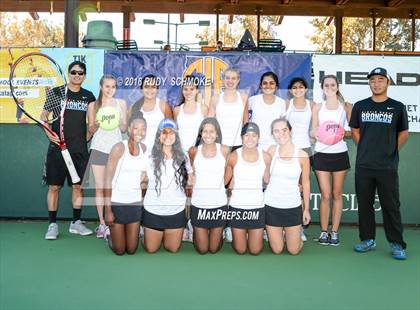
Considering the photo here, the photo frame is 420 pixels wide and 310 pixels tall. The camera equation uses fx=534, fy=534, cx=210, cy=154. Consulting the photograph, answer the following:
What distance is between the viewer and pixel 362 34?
15.8 m

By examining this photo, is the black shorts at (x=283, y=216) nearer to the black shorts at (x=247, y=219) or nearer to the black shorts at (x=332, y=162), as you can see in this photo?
the black shorts at (x=247, y=219)

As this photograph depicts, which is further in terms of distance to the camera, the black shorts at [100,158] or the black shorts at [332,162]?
the black shorts at [100,158]

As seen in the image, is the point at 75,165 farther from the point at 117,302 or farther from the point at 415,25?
the point at 415,25

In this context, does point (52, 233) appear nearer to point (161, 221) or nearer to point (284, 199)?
point (161, 221)

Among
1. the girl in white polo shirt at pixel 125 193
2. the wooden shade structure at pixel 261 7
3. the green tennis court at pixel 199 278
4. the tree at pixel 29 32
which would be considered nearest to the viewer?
the green tennis court at pixel 199 278

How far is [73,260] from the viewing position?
191 inches

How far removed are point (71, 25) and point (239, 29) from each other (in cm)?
944

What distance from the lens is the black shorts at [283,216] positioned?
16.9ft

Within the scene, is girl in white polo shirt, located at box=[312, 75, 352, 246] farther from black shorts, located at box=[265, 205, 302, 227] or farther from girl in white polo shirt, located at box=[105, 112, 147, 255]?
girl in white polo shirt, located at box=[105, 112, 147, 255]

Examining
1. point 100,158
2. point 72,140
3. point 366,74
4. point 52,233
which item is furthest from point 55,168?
point 366,74

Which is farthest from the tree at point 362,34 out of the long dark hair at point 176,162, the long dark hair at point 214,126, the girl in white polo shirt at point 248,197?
the long dark hair at point 176,162

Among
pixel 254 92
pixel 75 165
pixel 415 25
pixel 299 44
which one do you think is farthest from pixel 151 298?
pixel 415 25

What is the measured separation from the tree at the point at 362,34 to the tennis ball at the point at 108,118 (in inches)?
429

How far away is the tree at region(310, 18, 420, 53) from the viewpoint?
1557 centimetres
